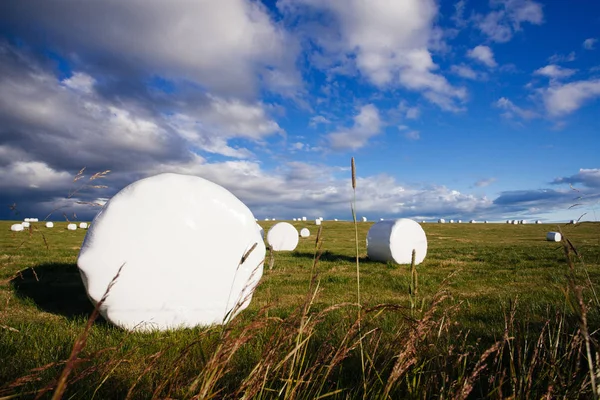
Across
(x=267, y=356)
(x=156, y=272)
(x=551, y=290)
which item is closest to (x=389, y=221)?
(x=551, y=290)

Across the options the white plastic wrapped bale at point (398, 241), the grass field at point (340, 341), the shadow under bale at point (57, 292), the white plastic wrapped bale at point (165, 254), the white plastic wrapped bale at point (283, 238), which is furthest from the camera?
the white plastic wrapped bale at point (283, 238)

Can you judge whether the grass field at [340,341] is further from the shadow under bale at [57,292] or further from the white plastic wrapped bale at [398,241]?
the white plastic wrapped bale at [398,241]

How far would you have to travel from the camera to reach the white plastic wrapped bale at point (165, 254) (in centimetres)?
539

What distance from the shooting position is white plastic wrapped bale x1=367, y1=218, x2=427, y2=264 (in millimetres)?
15016

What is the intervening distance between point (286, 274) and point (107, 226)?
6.92m

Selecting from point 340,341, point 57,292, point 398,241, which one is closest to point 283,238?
point 398,241

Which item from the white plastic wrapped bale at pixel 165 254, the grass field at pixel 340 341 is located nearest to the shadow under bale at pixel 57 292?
the grass field at pixel 340 341

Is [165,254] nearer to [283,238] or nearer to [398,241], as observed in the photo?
[398,241]

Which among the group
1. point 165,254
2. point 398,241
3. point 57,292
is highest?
point 165,254

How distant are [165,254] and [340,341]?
3170 millimetres

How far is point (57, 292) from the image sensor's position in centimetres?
820

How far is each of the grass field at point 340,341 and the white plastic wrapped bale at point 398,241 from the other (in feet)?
4.71

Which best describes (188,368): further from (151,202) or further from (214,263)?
(151,202)

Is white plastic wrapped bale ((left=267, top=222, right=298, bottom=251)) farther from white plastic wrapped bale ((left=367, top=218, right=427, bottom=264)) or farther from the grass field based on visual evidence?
the grass field
